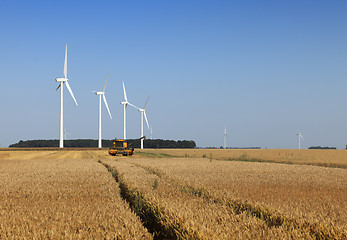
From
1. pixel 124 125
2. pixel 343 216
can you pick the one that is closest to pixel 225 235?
pixel 343 216

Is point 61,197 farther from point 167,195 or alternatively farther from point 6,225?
point 6,225

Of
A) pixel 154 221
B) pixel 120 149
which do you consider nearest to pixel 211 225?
pixel 154 221

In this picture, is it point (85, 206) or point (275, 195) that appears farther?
point (275, 195)

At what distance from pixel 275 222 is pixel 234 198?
348cm

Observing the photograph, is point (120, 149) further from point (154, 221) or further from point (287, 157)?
point (154, 221)

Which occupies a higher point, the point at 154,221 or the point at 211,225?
the point at 211,225

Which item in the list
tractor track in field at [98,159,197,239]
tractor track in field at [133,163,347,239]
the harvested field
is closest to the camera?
tractor track in field at [133,163,347,239]

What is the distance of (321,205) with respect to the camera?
41.9 feet

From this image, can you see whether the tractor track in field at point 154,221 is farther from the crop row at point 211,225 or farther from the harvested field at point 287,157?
the harvested field at point 287,157

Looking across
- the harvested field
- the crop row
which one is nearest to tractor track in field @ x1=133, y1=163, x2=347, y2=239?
the crop row

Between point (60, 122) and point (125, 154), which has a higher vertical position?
point (60, 122)

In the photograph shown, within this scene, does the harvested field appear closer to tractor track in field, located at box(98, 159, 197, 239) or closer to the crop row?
tractor track in field, located at box(98, 159, 197, 239)

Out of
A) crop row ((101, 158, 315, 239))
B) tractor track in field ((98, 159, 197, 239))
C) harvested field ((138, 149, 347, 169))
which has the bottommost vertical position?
harvested field ((138, 149, 347, 169))

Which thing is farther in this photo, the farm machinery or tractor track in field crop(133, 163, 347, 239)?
the farm machinery
